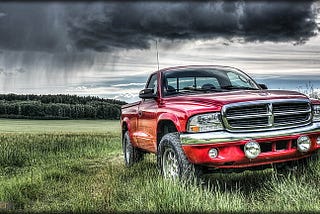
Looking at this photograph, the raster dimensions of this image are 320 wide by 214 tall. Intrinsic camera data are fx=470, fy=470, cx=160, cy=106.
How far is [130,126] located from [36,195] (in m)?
3.04

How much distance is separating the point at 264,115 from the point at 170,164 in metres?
1.50

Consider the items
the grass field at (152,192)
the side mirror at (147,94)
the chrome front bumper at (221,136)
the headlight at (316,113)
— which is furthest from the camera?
the side mirror at (147,94)

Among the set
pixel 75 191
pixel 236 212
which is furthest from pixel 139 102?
pixel 236 212

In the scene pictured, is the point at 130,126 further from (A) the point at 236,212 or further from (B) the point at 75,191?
(A) the point at 236,212

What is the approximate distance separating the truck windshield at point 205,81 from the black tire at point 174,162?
1.34 m

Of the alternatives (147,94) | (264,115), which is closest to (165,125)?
(147,94)

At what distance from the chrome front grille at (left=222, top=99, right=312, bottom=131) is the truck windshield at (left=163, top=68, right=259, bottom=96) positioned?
1377mm

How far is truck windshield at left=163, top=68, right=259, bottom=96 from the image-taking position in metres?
7.81

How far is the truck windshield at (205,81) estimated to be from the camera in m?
7.81

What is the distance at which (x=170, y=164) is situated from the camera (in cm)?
669

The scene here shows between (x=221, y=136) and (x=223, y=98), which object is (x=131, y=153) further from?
(x=221, y=136)

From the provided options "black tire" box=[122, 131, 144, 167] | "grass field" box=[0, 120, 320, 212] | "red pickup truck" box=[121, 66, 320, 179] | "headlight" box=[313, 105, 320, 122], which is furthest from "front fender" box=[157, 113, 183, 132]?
"black tire" box=[122, 131, 144, 167]

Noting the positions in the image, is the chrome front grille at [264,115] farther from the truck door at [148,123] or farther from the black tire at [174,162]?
the truck door at [148,123]

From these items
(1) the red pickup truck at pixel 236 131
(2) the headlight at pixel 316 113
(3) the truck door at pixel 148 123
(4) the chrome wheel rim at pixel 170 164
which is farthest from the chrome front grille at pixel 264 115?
(3) the truck door at pixel 148 123
